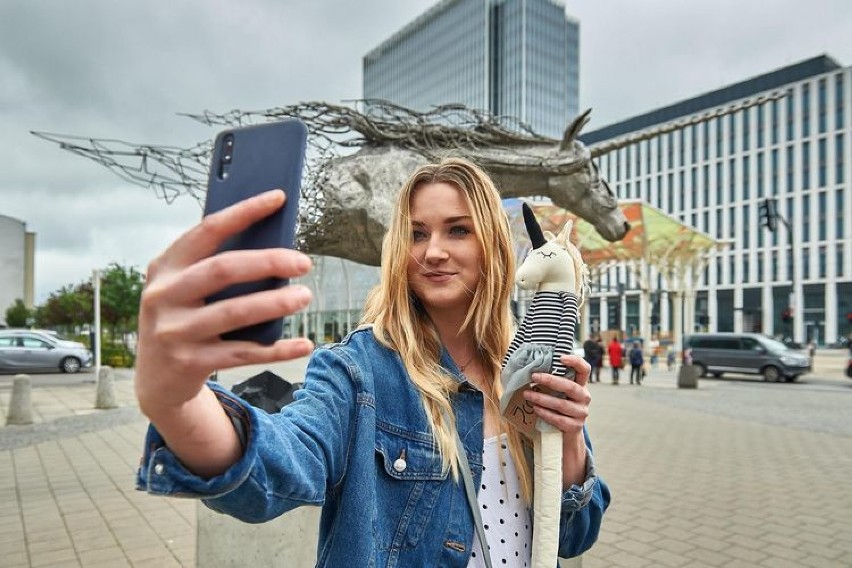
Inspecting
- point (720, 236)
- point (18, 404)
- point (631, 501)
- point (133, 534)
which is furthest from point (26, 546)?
point (720, 236)

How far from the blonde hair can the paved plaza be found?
3.55 m

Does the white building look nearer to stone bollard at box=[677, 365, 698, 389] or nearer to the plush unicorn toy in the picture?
stone bollard at box=[677, 365, 698, 389]

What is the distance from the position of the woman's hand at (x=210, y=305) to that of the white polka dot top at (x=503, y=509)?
3.15 feet

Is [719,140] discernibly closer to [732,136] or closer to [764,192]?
[732,136]

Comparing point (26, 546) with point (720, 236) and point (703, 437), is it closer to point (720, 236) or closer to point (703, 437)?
point (703, 437)

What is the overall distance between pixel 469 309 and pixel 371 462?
21.3 inches

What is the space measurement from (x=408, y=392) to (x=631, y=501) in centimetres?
548

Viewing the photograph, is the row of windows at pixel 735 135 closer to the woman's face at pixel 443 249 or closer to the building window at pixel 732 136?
the building window at pixel 732 136

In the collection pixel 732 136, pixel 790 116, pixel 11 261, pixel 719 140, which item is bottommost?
pixel 11 261

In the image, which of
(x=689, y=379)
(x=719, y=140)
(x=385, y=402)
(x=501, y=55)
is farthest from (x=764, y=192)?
(x=385, y=402)

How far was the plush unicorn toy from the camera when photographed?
1398 millimetres

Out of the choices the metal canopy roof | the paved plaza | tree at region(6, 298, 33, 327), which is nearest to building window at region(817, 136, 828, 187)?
the metal canopy roof

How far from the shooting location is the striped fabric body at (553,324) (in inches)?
56.0

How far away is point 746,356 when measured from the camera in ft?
68.0
